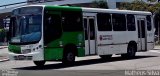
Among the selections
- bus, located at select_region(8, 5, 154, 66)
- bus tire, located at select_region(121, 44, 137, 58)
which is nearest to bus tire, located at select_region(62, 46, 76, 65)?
bus, located at select_region(8, 5, 154, 66)

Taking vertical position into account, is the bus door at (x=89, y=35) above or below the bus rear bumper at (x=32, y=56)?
above

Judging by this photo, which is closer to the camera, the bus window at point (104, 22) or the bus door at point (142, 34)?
the bus window at point (104, 22)

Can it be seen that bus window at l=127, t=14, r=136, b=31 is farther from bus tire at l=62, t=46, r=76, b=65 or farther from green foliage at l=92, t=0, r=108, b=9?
green foliage at l=92, t=0, r=108, b=9

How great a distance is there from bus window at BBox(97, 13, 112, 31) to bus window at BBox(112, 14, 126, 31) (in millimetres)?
452

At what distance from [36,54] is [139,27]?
9310 mm

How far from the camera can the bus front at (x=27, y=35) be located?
19.6 meters

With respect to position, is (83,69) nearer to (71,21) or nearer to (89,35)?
(71,21)

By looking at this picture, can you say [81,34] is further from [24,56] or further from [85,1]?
[85,1]

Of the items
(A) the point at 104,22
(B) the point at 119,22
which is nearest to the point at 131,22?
(B) the point at 119,22

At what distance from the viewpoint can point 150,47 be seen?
27.7 metres

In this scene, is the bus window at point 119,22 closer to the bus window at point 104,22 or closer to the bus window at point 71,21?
the bus window at point 104,22

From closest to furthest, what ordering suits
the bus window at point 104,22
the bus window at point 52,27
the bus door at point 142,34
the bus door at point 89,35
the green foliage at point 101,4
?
1. the bus window at point 52,27
2. the bus door at point 89,35
3. the bus window at point 104,22
4. the bus door at point 142,34
5. the green foliage at point 101,4

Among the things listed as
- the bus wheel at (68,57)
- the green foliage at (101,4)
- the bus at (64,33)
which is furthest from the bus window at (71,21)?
the green foliage at (101,4)

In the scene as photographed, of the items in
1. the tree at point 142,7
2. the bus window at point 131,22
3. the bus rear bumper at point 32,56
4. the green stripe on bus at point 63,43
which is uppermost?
the tree at point 142,7
